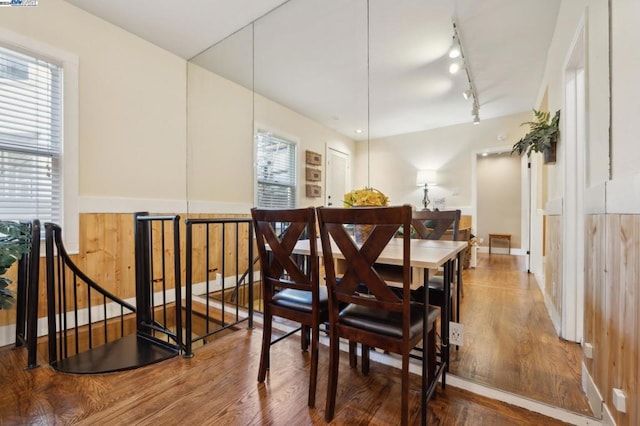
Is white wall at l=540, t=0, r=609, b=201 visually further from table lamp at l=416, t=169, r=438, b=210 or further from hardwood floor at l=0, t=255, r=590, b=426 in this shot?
hardwood floor at l=0, t=255, r=590, b=426

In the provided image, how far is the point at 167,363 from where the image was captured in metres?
1.89

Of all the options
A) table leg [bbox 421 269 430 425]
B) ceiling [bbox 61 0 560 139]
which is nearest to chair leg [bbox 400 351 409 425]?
table leg [bbox 421 269 430 425]

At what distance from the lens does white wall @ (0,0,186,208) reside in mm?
2471

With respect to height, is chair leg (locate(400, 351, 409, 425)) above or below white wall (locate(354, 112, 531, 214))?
below

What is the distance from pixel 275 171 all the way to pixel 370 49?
1362 millimetres

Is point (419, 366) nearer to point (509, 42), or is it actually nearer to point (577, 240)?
point (577, 240)

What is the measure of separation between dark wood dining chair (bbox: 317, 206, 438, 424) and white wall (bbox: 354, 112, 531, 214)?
3.20 ft

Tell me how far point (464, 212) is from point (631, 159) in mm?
1051

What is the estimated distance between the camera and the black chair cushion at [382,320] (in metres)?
1.23

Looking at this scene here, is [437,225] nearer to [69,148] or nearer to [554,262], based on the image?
[554,262]

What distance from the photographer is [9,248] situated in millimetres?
1678

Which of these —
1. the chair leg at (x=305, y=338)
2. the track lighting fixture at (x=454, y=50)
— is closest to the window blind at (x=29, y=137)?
the chair leg at (x=305, y=338)

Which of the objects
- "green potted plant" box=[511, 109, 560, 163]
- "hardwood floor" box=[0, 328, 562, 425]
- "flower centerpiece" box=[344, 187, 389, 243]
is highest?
"green potted plant" box=[511, 109, 560, 163]

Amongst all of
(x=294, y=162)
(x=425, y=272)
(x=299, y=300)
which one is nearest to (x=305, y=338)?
(x=299, y=300)
